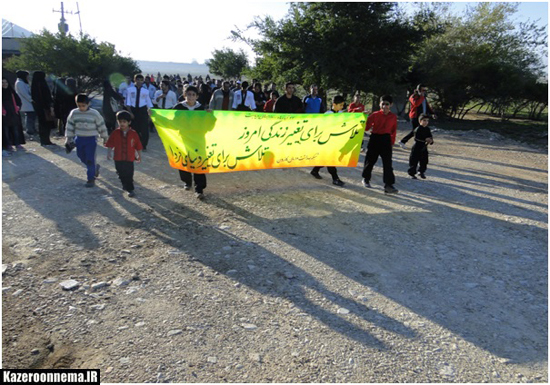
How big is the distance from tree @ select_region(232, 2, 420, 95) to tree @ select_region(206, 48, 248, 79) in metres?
17.4

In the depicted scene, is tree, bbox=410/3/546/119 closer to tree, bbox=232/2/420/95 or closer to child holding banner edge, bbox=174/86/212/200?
tree, bbox=232/2/420/95

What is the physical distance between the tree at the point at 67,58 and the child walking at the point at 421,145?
17742 millimetres

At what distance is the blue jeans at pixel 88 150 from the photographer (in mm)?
7125

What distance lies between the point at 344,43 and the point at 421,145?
8237 millimetres

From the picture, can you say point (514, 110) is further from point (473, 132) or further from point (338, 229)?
point (338, 229)

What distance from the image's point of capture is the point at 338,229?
18.8ft

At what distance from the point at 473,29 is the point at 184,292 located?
26132 millimetres

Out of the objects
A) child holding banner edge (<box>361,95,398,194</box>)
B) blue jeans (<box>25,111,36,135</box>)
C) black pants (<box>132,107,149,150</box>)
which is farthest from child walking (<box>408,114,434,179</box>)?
blue jeans (<box>25,111,36,135</box>)

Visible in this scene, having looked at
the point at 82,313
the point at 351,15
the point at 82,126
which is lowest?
the point at 82,313

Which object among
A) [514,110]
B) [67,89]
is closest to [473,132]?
[514,110]

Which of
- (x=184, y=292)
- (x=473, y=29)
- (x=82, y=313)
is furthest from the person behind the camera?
(x=473, y=29)

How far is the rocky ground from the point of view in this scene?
312cm

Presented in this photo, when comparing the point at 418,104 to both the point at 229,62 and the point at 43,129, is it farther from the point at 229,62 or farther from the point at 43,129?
the point at 229,62

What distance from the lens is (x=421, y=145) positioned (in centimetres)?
859
